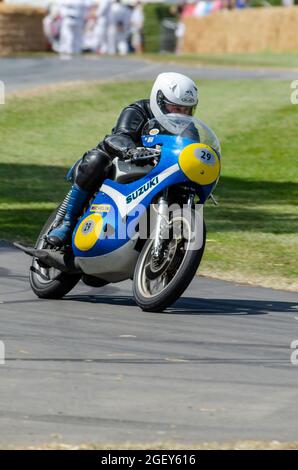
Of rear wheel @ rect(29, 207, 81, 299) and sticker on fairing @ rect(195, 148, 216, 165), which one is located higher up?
sticker on fairing @ rect(195, 148, 216, 165)

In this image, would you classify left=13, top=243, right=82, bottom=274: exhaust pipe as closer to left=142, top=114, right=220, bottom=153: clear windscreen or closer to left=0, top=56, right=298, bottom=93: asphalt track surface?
left=142, top=114, right=220, bottom=153: clear windscreen

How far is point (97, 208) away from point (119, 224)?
30 cm

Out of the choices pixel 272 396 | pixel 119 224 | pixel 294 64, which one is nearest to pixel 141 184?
pixel 119 224

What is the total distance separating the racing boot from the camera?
32.5 feet

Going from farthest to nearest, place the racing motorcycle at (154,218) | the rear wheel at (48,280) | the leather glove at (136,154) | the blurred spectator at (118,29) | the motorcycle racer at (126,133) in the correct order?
1. the blurred spectator at (118,29)
2. the rear wheel at (48,280)
3. the motorcycle racer at (126,133)
4. the leather glove at (136,154)
5. the racing motorcycle at (154,218)

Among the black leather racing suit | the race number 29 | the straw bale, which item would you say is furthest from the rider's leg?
the straw bale

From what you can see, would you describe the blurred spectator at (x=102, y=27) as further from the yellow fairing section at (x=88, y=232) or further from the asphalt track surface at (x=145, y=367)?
the yellow fairing section at (x=88, y=232)

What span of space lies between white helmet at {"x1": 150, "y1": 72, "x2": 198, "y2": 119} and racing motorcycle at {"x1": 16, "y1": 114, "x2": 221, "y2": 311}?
0.39ft

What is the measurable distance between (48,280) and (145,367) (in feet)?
8.47

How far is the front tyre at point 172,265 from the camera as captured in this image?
9.04m

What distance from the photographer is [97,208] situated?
9.73m

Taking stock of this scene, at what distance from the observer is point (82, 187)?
9.87 metres

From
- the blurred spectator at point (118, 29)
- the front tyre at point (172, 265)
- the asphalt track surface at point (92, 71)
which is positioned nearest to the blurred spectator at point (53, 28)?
the blurred spectator at point (118, 29)

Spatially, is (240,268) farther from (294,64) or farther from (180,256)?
(294,64)
